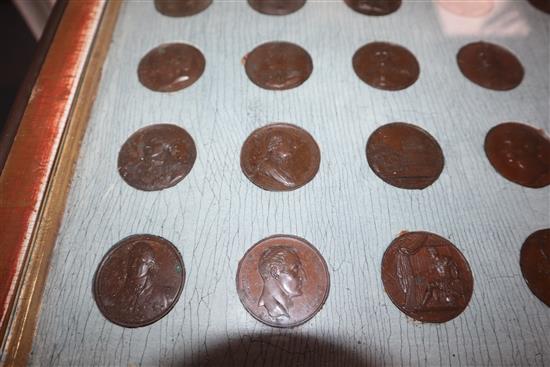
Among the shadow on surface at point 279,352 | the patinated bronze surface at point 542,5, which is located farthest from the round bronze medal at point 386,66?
the shadow on surface at point 279,352

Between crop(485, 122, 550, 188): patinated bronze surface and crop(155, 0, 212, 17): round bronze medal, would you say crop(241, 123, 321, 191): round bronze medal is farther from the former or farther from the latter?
crop(155, 0, 212, 17): round bronze medal

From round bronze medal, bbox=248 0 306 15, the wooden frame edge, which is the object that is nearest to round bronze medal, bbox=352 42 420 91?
round bronze medal, bbox=248 0 306 15

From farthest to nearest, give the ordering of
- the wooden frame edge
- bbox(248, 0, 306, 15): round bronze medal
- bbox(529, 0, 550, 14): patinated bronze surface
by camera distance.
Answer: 1. bbox(529, 0, 550, 14): patinated bronze surface
2. bbox(248, 0, 306, 15): round bronze medal
3. the wooden frame edge

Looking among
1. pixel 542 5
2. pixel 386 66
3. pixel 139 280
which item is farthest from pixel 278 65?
pixel 542 5

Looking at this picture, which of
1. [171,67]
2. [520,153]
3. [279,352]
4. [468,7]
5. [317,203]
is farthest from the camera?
[468,7]

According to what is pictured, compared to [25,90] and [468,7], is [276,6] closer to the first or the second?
[468,7]

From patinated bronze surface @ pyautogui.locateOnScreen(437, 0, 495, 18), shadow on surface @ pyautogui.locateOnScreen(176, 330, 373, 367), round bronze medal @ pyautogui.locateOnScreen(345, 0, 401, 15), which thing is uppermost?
round bronze medal @ pyautogui.locateOnScreen(345, 0, 401, 15)
